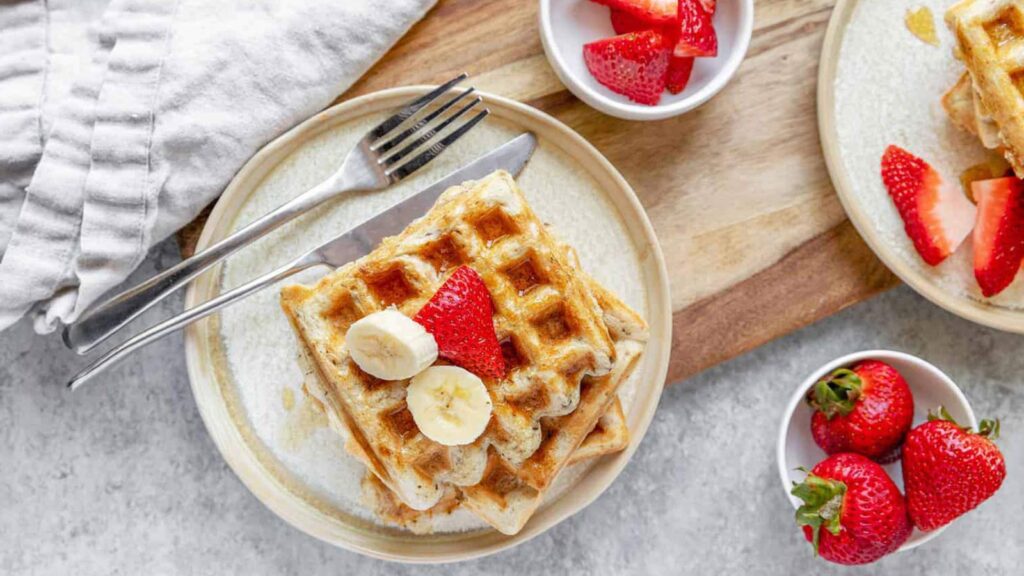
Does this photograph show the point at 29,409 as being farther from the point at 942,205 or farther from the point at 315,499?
the point at 942,205

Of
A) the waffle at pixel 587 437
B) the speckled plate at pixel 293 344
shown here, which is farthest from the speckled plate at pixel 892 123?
the waffle at pixel 587 437

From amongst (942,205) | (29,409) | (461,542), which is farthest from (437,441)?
(942,205)

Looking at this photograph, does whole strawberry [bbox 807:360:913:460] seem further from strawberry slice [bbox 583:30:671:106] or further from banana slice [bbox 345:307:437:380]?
banana slice [bbox 345:307:437:380]

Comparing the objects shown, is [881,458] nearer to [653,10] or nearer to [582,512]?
[582,512]

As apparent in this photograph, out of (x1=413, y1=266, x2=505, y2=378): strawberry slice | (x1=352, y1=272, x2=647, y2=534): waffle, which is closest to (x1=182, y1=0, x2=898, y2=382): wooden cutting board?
(x1=352, y1=272, x2=647, y2=534): waffle

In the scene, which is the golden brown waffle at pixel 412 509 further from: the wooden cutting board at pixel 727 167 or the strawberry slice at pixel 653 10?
the strawberry slice at pixel 653 10
